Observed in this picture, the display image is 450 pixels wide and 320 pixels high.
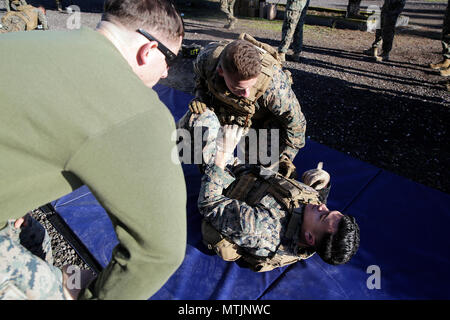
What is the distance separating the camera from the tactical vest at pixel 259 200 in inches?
78.7

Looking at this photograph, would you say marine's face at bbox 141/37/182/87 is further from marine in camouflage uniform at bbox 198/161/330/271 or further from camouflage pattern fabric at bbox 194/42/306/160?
camouflage pattern fabric at bbox 194/42/306/160

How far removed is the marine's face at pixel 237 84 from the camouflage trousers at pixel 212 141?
359 mm

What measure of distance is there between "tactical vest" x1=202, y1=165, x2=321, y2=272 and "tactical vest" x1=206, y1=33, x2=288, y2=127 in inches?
26.0

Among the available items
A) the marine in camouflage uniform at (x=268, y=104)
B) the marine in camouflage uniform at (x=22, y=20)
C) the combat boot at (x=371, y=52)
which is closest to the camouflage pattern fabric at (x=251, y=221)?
the marine in camouflage uniform at (x=268, y=104)

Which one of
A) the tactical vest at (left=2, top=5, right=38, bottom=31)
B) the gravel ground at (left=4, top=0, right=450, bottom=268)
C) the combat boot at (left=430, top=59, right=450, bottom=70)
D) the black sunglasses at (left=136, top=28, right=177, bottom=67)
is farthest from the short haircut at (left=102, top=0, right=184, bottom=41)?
the tactical vest at (left=2, top=5, right=38, bottom=31)

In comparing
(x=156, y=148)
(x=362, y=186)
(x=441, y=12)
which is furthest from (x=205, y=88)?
(x=441, y=12)

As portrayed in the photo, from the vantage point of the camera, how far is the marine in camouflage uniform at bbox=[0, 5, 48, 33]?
6398 mm

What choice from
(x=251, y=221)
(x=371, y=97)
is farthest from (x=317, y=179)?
(x=371, y=97)

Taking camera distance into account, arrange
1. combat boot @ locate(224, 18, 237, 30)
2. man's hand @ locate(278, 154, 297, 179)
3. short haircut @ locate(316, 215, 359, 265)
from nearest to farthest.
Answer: short haircut @ locate(316, 215, 359, 265), man's hand @ locate(278, 154, 297, 179), combat boot @ locate(224, 18, 237, 30)

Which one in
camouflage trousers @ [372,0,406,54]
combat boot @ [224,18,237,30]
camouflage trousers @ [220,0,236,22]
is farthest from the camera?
Answer: combat boot @ [224,18,237,30]

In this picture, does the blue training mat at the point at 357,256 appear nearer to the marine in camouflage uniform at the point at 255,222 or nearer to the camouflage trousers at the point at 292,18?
the marine in camouflage uniform at the point at 255,222

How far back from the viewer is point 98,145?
706mm
